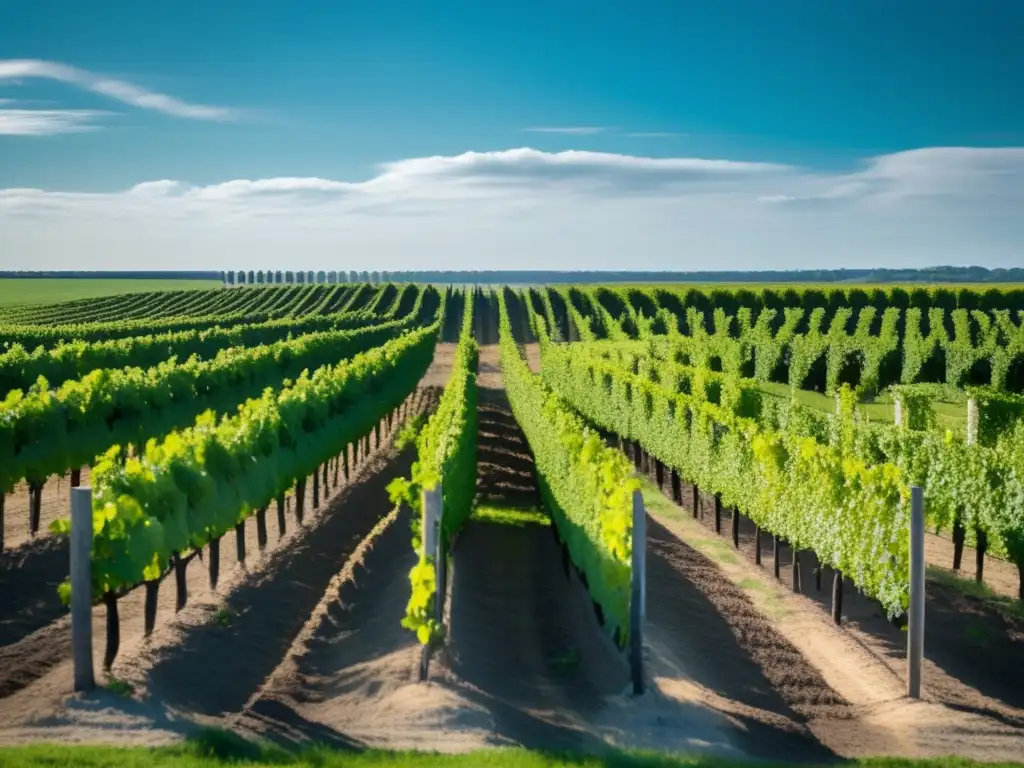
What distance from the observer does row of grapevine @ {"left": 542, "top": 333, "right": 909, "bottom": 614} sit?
40.7 ft

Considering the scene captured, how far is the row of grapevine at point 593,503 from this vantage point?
10773 mm

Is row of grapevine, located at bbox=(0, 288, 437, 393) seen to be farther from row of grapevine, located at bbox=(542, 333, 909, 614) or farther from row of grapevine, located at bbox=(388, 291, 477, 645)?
row of grapevine, located at bbox=(542, 333, 909, 614)

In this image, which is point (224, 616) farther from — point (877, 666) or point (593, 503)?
point (877, 666)

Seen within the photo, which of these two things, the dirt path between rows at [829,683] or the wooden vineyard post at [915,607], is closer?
the dirt path between rows at [829,683]

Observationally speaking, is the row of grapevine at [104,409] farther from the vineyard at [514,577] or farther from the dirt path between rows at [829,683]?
the dirt path between rows at [829,683]

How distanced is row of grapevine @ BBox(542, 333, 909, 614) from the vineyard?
0.17 ft

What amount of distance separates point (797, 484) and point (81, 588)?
10017 mm

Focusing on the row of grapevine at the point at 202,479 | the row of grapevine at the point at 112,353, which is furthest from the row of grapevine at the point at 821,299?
the row of grapevine at the point at 202,479

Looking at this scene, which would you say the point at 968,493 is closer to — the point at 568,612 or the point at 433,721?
the point at 568,612

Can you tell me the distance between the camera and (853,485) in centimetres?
1326

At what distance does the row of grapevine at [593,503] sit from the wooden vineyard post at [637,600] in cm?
40

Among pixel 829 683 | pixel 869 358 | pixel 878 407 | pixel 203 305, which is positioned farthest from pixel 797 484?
pixel 203 305

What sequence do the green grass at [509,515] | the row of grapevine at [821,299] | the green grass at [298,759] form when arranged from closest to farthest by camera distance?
the green grass at [298,759], the green grass at [509,515], the row of grapevine at [821,299]

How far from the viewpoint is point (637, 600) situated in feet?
33.3
